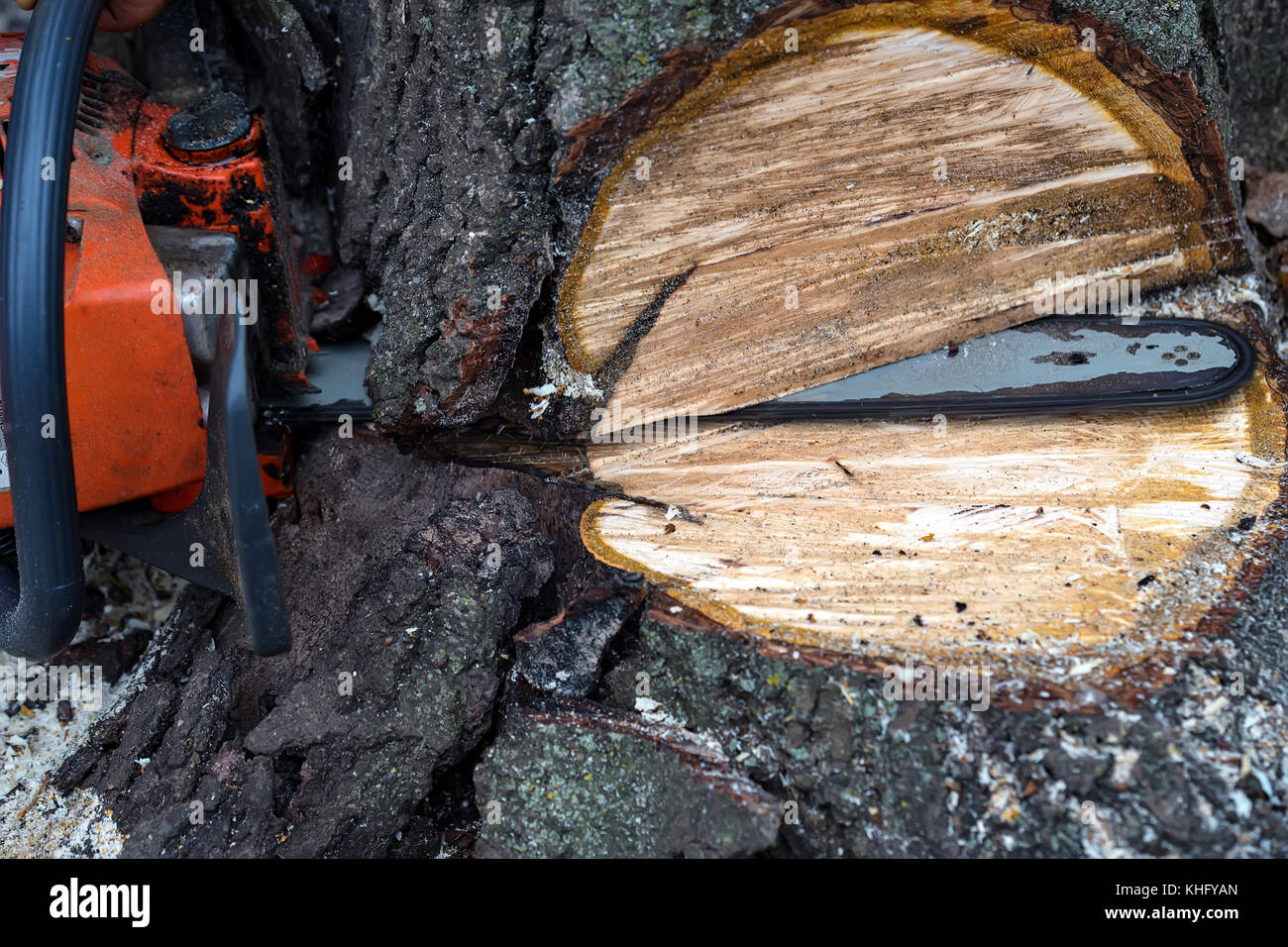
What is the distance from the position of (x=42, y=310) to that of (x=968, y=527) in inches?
60.4

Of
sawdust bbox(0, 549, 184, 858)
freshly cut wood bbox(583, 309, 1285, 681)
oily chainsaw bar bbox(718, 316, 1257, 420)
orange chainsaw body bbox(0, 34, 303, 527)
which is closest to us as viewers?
freshly cut wood bbox(583, 309, 1285, 681)

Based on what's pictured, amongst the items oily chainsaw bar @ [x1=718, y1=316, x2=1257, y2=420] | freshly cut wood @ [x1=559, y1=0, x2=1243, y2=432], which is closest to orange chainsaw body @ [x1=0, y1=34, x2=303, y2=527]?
freshly cut wood @ [x1=559, y1=0, x2=1243, y2=432]

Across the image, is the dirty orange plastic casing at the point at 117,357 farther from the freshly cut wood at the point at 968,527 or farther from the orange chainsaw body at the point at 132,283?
the freshly cut wood at the point at 968,527

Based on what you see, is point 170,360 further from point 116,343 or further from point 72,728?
point 72,728

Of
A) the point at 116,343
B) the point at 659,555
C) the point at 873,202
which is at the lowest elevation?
the point at 659,555

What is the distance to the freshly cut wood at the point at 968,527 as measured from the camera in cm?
130

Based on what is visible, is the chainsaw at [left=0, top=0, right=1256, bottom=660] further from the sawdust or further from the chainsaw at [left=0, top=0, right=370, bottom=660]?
the sawdust

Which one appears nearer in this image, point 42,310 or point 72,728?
point 42,310

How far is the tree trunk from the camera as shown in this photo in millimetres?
1213

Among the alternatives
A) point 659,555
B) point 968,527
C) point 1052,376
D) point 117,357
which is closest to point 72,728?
point 117,357

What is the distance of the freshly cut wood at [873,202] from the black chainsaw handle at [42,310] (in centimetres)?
82

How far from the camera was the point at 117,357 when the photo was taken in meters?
→ 1.43

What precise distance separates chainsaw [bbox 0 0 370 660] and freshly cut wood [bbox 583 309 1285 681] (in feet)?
2.19

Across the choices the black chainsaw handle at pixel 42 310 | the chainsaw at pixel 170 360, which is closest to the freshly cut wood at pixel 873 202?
the chainsaw at pixel 170 360
